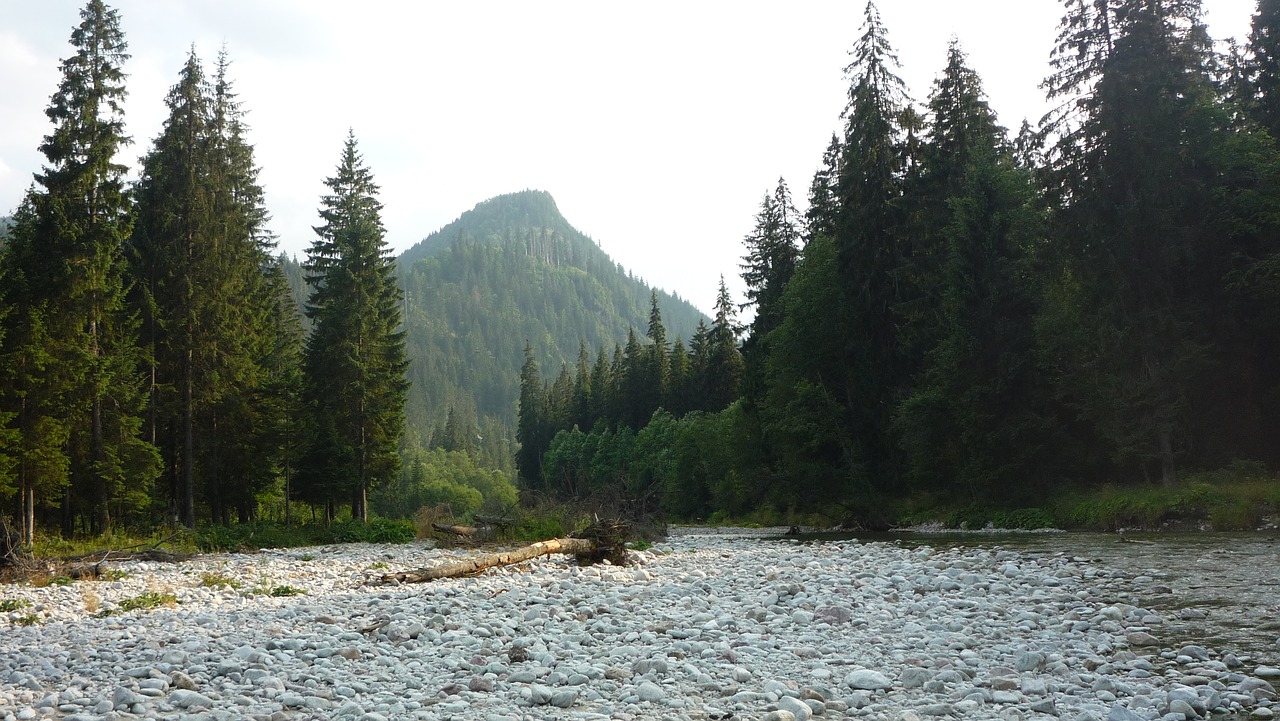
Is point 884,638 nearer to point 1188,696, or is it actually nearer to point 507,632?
point 1188,696

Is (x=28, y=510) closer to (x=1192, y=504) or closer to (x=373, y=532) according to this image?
(x=373, y=532)

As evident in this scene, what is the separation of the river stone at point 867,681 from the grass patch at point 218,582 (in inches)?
437

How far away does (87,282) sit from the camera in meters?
22.6

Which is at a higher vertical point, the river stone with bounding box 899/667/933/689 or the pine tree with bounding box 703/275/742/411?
the pine tree with bounding box 703/275/742/411

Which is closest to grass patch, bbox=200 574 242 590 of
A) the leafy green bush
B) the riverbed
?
the leafy green bush

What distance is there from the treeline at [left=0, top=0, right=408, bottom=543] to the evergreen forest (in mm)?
107

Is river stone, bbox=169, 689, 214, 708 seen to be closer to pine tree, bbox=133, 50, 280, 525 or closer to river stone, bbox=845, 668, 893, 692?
river stone, bbox=845, 668, 893, 692

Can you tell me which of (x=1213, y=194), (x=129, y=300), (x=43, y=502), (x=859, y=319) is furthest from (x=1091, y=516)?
(x=129, y=300)

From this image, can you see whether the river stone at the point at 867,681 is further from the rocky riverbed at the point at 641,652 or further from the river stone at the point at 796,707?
the river stone at the point at 796,707

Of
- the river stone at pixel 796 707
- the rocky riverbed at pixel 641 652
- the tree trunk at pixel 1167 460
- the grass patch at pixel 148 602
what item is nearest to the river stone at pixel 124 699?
the rocky riverbed at pixel 641 652

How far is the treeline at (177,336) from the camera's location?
21922 mm

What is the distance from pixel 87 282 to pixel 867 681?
81.8 feet

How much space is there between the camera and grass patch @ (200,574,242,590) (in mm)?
13453

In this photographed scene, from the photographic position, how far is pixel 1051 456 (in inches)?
1009
